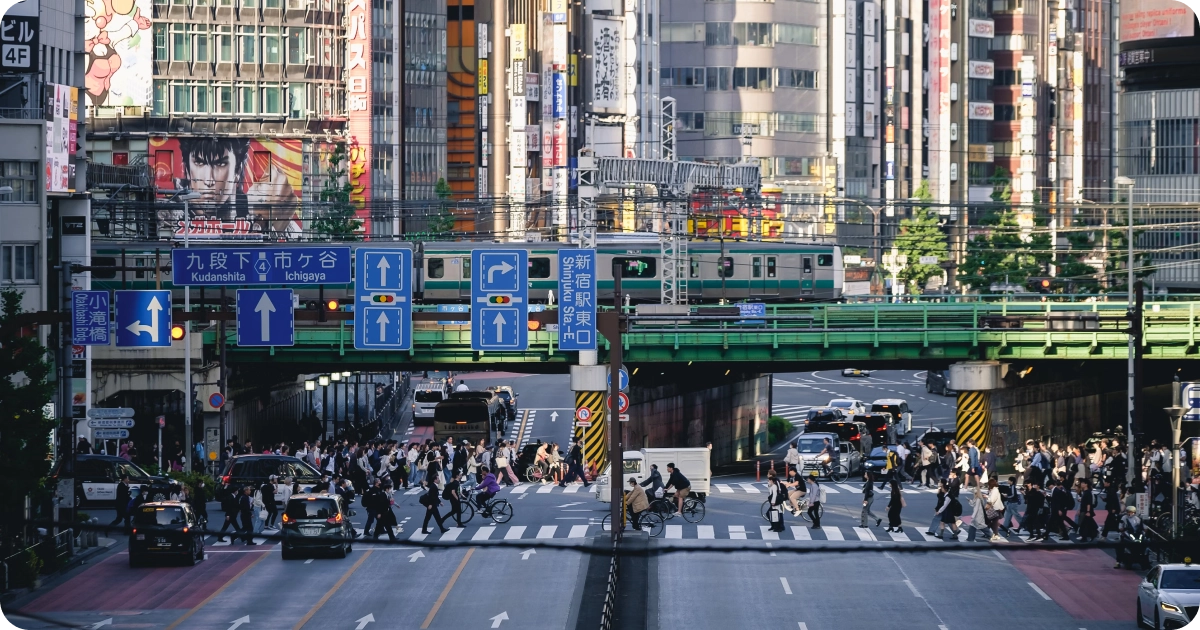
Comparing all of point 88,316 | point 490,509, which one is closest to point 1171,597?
point 490,509

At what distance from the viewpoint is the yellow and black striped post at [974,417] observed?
6700cm

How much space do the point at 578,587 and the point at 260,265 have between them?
13699 mm

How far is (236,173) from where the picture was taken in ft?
352

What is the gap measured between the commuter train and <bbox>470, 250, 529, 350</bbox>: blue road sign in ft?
91.6

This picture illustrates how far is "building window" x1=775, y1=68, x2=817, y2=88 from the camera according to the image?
5497 inches

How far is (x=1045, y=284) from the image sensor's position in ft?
258

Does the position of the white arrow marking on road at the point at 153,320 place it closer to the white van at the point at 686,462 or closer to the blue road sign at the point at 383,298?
the blue road sign at the point at 383,298

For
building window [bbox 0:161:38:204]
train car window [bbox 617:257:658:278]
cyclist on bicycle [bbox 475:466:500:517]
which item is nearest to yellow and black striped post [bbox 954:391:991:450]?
train car window [bbox 617:257:658:278]

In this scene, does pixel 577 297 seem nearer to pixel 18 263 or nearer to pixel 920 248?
pixel 18 263

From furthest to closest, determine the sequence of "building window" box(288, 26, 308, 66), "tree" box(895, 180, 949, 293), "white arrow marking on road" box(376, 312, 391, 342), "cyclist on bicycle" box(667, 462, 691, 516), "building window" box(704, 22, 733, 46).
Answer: "building window" box(704, 22, 733, 46) → "tree" box(895, 180, 949, 293) → "building window" box(288, 26, 308, 66) → "cyclist on bicycle" box(667, 462, 691, 516) → "white arrow marking on road" box(376, 312, 391, 342)

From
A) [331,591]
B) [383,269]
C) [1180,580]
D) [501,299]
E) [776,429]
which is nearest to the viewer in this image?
[1180,580]

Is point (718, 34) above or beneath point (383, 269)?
above

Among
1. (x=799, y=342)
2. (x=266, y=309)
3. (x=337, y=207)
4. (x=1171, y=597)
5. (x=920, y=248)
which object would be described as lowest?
(x=1171, y=597)

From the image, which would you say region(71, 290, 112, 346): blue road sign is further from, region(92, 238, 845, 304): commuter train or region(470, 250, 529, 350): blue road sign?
region(92, 238, 845, 304): commuter train
